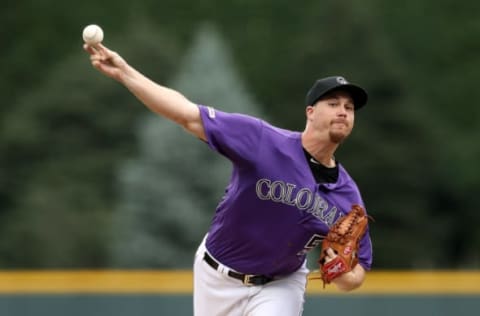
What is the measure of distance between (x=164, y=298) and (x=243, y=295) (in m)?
2.77

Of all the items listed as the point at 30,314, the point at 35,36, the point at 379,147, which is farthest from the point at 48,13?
the point at 30,314

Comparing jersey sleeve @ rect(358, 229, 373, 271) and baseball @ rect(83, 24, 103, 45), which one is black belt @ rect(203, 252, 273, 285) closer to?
jersey sleeve @ rect(358, 229, 373, 271)

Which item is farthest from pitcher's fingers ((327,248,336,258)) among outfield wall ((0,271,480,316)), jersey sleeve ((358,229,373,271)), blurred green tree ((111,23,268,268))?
blurred green tree ((111,23,268,268))

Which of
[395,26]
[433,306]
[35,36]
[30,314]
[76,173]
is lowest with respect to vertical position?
[30,314]

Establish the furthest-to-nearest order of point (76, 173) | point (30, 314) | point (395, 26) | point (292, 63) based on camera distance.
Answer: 1. point (395, 26)
2. point (292, 63)
3. point (76, 173)
4. point (30, 314)

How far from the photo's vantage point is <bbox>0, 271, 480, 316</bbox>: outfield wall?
8.07 metres

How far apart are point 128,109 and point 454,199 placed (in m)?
6.26

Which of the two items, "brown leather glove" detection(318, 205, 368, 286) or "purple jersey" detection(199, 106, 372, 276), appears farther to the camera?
"brown leather glove" detection(318, 205, 368, 286)

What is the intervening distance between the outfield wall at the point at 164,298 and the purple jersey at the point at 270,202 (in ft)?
8.85

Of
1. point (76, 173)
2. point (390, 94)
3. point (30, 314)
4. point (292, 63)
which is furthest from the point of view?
point (292, 63)

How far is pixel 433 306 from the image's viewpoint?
26.6 feet

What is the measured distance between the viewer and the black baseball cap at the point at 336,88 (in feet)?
17.0

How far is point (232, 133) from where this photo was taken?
4980 millimetres

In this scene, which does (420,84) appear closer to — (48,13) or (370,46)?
(370,46)
